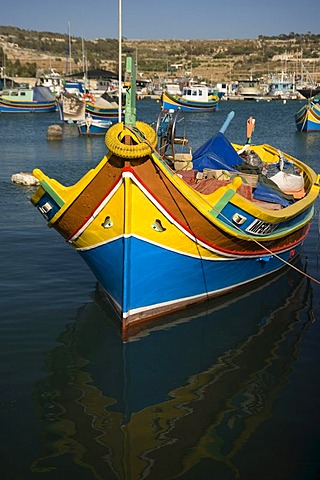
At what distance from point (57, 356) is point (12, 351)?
2.37 feet

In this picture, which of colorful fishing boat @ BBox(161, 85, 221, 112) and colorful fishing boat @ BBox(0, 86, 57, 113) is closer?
colorful fishing boat @ BBox(0, 86, 57, 113)

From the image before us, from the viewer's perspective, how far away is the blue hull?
9016 millimetres

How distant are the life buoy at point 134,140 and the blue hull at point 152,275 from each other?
138 centimetres

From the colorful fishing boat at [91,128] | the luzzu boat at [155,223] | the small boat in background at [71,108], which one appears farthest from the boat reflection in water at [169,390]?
the small boat in background at [71,108]

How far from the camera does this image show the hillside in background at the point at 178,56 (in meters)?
132

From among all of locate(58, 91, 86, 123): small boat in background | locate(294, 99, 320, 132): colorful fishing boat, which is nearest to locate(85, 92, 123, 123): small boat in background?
locate(58, 91, 86, 123): small boat in background

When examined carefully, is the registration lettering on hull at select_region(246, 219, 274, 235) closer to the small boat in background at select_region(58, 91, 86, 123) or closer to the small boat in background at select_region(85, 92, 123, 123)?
the small boat in background at select_region(85, 92, 123, 123)

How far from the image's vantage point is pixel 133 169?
8.35 metres

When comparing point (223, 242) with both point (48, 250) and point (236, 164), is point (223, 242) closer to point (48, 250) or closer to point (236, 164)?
point (236, 164)

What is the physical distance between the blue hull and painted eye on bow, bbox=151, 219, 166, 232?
0.90ft

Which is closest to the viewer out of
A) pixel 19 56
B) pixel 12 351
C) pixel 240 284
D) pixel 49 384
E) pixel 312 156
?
pixel 49 384

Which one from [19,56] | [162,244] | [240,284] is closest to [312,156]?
[240,284]

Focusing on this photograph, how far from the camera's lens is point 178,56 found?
18388cm

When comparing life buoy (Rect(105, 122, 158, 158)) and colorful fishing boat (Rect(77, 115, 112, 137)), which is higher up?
life buoy (Rect(105, 122, 158, 158))
